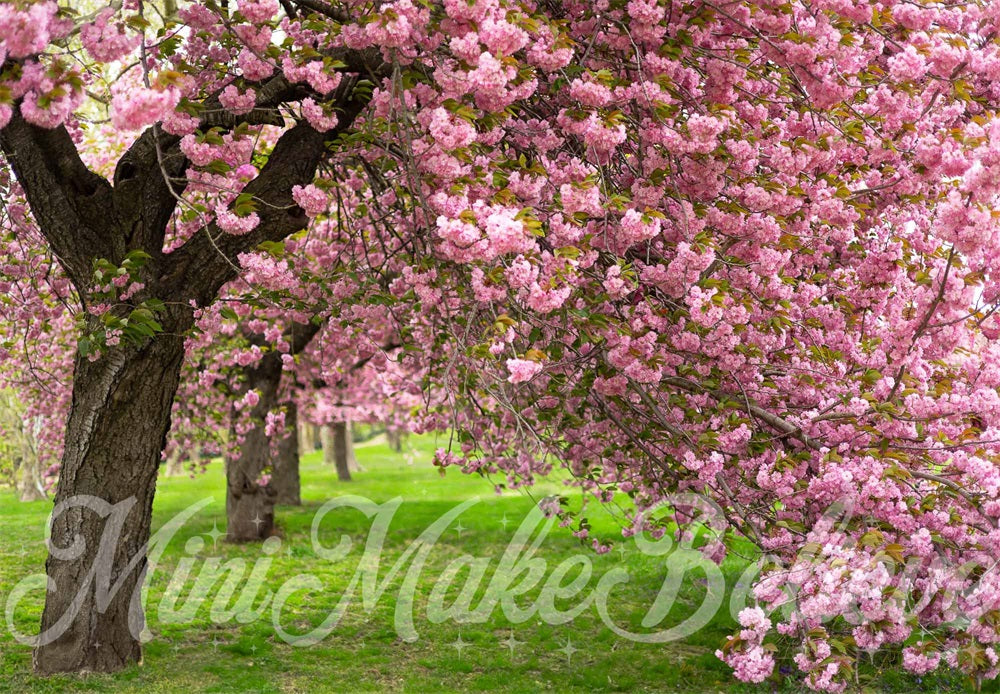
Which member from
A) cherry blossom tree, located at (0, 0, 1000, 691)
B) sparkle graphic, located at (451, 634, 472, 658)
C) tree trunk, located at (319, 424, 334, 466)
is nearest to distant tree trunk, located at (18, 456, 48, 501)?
tree trunk, located at (319, 424, 334, 466)

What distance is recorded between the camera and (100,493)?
7.16m

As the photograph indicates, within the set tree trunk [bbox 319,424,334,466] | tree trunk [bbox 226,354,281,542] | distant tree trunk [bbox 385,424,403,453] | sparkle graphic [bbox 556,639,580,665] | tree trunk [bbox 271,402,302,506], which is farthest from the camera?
distant tree trunk [bbox 385,424,403,453]

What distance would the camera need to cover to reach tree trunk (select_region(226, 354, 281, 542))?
13.8m

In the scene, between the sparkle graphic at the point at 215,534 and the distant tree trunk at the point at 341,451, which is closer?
the sparkle graphic at the point at 215,534

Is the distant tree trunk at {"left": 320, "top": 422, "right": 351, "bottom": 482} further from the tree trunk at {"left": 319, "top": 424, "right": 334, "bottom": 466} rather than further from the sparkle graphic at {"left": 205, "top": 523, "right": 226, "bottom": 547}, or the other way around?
the sparkle graphic at {"left": 205, "top": 523, "right": 226, "bottom": 547}

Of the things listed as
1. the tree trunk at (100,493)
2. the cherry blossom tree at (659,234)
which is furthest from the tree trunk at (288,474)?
the cherry blossom tree at (659,234)

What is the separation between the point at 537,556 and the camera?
14047 mm

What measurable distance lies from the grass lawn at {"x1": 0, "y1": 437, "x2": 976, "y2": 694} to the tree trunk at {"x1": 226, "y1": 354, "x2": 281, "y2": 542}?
1.35 feet

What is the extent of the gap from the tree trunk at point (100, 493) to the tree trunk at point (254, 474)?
6499 mm

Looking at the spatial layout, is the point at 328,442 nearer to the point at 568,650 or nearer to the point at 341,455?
the point at 341,455

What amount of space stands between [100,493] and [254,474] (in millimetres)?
7251

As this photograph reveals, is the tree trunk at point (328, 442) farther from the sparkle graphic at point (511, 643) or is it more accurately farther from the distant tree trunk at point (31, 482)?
the sparkle graphic at point (511, 643)

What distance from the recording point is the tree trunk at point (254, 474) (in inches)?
544

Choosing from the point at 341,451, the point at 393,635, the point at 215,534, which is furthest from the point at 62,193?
the point at 341,451
